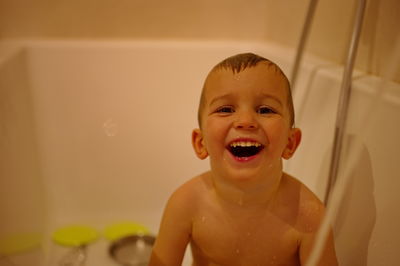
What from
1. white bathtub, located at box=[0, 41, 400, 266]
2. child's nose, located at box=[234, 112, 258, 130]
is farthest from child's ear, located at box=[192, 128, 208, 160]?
white bathtub, located at box=[0, 41, 400, 266]

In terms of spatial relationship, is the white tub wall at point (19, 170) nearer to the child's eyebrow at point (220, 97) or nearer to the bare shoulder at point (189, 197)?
the bare shoulder at point (189, 197)

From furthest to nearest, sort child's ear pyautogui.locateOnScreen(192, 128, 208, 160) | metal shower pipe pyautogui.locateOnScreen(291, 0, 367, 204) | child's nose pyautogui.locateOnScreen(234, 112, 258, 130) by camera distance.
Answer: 1. metal shower pipe pyautogui.locateOnScreen(291, 0, 367, 204)
2. child's ear pyautogui.locateOnScreen(192, 128, 208, 160)
3. child's nose pyautogui.locateOnScreen(234, 112, 258, 130)

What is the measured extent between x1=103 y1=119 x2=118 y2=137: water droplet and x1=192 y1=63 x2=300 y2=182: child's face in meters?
0.61

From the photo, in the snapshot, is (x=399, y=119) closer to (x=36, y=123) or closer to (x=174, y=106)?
(x=174, y=106)

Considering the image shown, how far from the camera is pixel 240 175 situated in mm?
559

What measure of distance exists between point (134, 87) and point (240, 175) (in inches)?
27.3

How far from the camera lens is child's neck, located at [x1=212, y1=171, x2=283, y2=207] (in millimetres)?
613

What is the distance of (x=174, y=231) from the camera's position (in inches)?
26.3

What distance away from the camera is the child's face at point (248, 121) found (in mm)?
559

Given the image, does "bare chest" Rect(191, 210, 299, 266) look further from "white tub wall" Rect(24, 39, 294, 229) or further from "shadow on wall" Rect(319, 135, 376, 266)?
"white tub wall" Rect(24, 39, 294, 229)

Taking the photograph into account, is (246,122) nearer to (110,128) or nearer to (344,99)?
(344,99)

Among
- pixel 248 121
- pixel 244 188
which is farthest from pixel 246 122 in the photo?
pixel 244 188

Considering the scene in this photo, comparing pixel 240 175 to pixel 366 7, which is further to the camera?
pixel 366 7

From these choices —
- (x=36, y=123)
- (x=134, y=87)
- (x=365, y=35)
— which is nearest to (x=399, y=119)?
(x=365, y=35)
